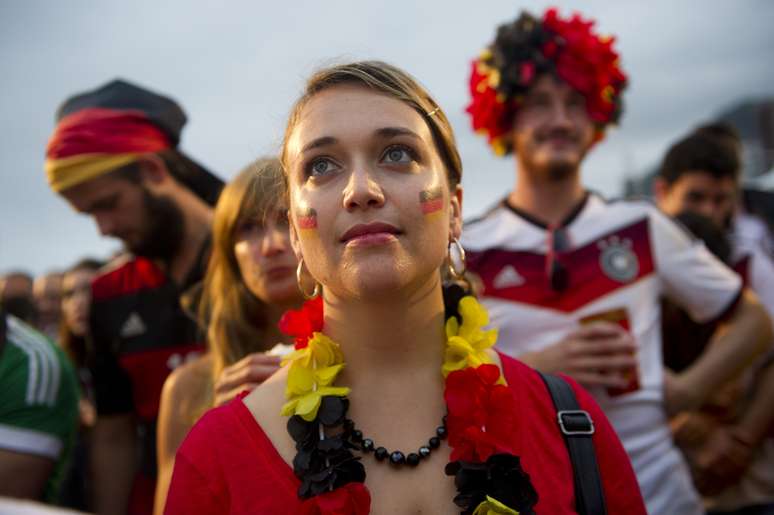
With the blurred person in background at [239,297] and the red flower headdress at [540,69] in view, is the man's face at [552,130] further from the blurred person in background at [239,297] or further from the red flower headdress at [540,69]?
the blurred person in background at [239,297]

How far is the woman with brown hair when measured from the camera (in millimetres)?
1652

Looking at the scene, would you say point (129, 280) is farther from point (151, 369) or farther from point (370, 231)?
point (370, 231)

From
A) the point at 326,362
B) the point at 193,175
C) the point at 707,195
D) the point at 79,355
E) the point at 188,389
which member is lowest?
the point at 79,355

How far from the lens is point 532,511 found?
1.65 metres

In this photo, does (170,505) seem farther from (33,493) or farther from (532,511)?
(33,493)

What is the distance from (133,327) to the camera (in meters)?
3.69

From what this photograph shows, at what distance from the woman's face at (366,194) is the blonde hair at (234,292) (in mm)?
855

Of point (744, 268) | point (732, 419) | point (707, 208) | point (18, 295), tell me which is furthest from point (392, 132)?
point (18, 295)

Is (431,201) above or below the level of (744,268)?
above

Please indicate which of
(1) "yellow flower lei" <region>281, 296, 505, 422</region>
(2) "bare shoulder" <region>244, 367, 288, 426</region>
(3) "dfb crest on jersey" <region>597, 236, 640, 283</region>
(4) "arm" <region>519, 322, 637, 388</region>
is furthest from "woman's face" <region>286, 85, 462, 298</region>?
(3) "dfb crest on jersey" <region>597, 236, 640, 283</region>

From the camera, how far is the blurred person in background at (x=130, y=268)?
3611 millimetres

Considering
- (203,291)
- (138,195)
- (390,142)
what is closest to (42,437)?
(203,291)

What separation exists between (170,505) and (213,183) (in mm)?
2711

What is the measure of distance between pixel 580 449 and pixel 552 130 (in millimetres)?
1896
